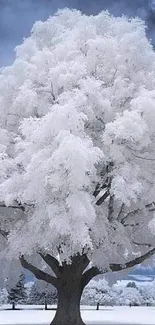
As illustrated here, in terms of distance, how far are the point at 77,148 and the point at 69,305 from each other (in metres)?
8.33

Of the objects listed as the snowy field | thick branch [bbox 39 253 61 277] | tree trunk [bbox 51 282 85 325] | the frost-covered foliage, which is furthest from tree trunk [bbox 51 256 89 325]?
the snowy field

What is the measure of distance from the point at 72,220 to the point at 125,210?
196 inches

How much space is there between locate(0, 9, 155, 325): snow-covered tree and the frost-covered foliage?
4 centimetres

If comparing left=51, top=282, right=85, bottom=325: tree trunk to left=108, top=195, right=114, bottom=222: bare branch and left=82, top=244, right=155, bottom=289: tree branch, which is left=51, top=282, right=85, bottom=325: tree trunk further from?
left=108, top=195, right=114, bottom=222: bare branch

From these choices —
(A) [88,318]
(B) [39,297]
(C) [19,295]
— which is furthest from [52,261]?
(B) [39,297]

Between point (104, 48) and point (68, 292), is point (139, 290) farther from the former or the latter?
point (104, 48)

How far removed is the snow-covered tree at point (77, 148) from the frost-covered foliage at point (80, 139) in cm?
4

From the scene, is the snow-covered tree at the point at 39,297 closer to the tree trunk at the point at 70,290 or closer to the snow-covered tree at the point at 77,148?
the snow-covered tree at the point at 77,148

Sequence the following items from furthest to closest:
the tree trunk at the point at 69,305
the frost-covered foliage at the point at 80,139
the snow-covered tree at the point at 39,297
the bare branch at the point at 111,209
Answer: the snow-covered tree at the point at 39,297, the tree trunk at the point at 69,305, the bare branch at the point at 111,209, the frost-covered foliage at the point at 80,139

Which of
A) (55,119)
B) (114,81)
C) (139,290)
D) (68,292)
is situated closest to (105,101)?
(114,81)

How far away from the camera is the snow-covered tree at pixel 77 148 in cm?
1681

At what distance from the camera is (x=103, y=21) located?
21750 mm

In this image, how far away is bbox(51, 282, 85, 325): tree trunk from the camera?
21547 mm

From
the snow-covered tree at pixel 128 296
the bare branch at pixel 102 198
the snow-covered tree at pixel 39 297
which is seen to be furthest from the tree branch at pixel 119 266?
the snow-covered tree at pixel 128 296
